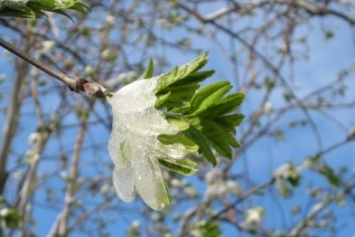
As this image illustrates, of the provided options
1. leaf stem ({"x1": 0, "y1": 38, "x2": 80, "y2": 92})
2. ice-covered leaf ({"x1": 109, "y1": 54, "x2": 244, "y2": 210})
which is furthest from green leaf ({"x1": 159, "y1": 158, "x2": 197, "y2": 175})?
leaf stem ({"x1": 0, "y1": 38, "x2": 80, "y2": 92})

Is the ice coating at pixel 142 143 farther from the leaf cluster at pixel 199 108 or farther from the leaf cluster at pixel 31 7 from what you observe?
the leaf cluster at pixel 31 7

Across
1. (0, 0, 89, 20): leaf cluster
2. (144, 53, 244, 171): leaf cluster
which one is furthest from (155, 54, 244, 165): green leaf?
(0, 0, 89, 20): leaf cluster

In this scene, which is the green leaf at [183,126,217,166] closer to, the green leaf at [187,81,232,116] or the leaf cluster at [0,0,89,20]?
the green leaf at [187,81,232,116]

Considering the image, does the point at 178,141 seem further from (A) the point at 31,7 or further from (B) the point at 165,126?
(A) the point at 31,7

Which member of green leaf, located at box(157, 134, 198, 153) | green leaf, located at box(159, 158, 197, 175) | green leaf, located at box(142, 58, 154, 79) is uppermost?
green leaf, located at box(142, 58, 154, 79)

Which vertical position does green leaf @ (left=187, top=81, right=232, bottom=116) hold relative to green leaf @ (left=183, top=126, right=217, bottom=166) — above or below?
above

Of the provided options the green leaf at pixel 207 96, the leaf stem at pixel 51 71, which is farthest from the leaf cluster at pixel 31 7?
the green leaf at pixel 207 96

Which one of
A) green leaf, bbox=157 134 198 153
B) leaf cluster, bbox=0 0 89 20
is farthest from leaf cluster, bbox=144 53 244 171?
leaf cluster, bbox=0 0 89 20

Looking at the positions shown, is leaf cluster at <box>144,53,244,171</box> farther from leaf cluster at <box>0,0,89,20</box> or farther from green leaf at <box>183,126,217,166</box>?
leaf cluster at <box>0,0,89,20</box>
